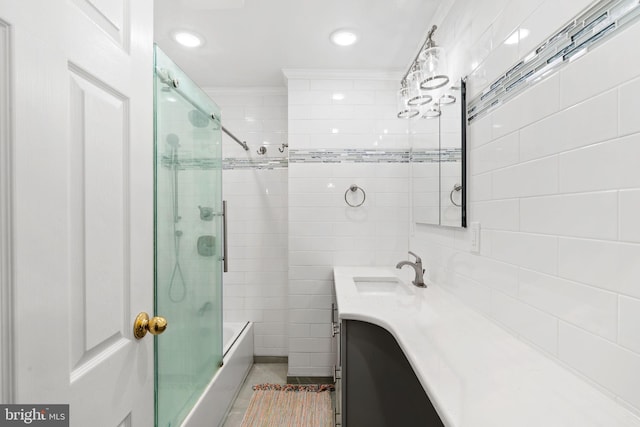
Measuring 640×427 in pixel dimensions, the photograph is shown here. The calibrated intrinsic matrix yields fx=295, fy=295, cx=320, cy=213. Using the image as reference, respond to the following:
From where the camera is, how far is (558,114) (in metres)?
0.85

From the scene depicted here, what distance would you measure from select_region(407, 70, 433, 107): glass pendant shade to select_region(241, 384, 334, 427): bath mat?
6.87 ft

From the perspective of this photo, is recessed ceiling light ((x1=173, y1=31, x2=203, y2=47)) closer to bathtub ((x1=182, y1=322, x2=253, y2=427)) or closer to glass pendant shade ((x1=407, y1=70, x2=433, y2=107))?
glass pendant shade ((x1=407, y1=70, x2=433, y2=107))

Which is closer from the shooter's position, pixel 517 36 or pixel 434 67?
pixel 517 36

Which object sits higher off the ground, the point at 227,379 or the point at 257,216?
the point at 257,216

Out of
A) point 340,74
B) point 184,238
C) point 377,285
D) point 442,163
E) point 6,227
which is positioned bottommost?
point 377,285

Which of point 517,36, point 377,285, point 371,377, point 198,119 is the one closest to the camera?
point 517,36

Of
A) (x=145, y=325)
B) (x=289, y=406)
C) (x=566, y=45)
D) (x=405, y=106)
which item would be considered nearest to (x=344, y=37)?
(x=405, y=106)

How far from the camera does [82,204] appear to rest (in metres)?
0.67

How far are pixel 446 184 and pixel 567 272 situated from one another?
916 millimetres

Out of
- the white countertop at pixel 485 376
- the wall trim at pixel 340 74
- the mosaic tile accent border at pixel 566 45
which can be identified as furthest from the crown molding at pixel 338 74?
the white countertop at pixel 485 376

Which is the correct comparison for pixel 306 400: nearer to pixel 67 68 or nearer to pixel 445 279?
pixel 445 279

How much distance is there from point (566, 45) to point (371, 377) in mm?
1367

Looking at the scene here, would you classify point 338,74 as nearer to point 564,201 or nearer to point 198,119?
point 198,119

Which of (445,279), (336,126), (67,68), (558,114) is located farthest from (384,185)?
(67,68)
